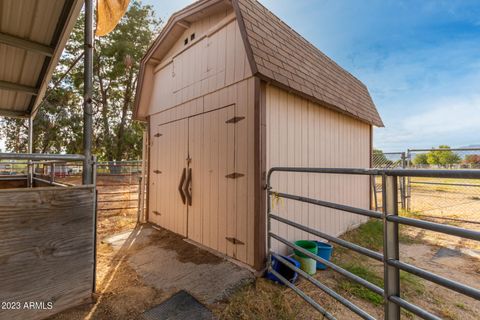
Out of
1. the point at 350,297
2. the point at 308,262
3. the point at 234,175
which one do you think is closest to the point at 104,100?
the point at 234,175

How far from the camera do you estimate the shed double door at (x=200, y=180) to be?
308cm

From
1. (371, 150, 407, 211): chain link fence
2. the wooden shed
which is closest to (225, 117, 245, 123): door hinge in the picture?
the wooden shed

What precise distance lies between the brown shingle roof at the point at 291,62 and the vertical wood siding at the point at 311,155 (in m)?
0.19

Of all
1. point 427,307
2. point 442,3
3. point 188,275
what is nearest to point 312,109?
point 427,307

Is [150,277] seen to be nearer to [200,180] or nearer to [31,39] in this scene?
[200,180]

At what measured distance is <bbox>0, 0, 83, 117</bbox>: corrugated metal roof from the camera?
2.12m

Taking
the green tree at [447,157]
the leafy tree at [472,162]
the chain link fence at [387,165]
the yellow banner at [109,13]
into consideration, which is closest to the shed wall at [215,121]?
the yellow banner at [109,13]

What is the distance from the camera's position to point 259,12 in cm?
329

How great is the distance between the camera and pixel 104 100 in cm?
1366

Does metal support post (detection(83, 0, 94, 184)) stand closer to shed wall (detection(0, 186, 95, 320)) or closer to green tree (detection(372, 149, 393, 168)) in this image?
shed wall (detection(0, 186, 95, 320))

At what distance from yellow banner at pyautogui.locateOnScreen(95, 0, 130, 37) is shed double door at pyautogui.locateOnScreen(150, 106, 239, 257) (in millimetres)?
1662

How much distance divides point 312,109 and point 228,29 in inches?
70.3

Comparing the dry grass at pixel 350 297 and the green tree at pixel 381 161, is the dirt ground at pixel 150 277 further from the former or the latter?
the green tree at pixel 381 161

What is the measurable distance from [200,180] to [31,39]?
2.64 meters
